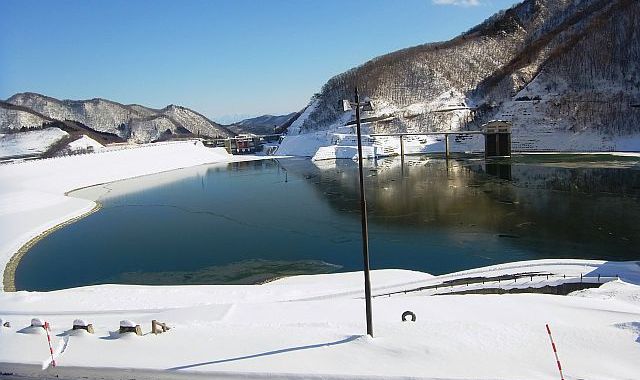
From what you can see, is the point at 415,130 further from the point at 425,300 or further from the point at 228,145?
the point at 425,300

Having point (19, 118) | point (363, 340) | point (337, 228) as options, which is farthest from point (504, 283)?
point (19, 118)

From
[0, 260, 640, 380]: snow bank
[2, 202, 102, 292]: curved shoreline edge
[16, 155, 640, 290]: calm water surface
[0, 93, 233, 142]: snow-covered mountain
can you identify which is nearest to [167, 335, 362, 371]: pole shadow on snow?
[0, 260, 640, 380]: snow bank

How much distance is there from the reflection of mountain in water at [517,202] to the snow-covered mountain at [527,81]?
75.0ft

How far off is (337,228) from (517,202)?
12.2 metres

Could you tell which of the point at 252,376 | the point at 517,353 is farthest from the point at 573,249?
the point at 252,376

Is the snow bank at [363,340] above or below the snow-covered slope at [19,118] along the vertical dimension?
below

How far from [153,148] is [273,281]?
60884 mm

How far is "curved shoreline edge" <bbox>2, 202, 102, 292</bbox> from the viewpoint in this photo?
18.2 metres

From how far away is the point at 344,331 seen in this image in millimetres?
8750

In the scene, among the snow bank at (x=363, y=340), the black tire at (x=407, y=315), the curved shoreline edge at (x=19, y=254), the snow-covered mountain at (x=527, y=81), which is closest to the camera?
the snow bank at (x=363, y=340)

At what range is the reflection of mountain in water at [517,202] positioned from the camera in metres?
21.3

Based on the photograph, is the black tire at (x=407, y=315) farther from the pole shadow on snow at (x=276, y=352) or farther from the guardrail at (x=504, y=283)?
the guardrail at (x=504, y=283)

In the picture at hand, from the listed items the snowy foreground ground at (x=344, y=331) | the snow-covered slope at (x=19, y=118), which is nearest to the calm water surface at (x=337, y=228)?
the snowy foreground ground at (x=344, y=331)

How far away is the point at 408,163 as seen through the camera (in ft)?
198
